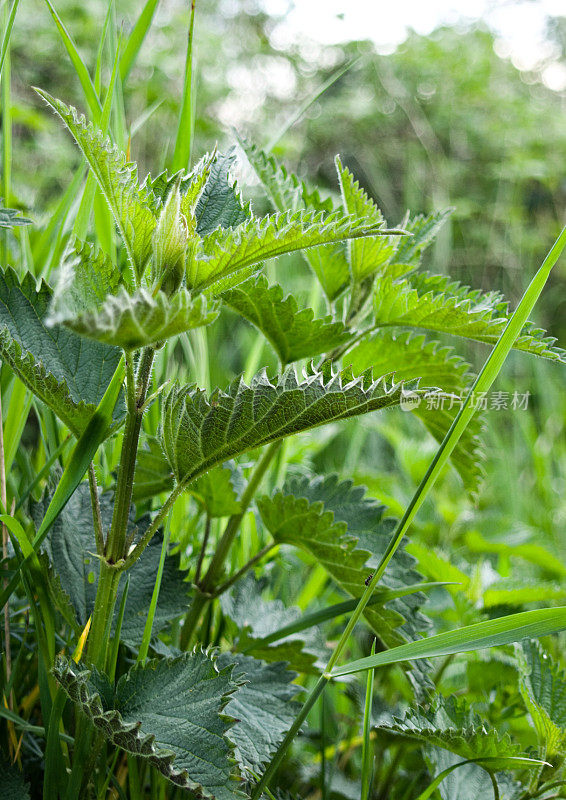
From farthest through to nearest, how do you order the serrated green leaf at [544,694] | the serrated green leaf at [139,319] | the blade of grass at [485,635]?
the serrated green leaf at [544,694] → the blade of grass at [485,635] → the serrated green leaf at [139,319]

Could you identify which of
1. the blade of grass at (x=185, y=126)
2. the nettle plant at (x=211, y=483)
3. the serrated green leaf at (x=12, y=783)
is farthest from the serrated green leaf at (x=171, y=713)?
the blade of grass at (x=185, y=126)

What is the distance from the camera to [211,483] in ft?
1.86

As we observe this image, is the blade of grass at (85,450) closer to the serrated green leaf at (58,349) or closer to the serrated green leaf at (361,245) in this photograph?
the serrated green leaf at (58,349)

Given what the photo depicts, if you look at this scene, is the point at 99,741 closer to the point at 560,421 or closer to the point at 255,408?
the point at 255,408

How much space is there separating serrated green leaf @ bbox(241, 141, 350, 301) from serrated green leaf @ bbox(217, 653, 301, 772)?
323 mm

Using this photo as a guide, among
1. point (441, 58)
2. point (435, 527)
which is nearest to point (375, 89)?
point (441, 58)

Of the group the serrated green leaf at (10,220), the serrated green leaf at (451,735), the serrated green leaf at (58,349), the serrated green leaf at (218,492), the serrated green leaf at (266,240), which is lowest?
the serrated green leaf at (451,735)

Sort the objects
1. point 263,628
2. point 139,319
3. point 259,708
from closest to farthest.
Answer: point 139,319, point 259,708, point 263,628

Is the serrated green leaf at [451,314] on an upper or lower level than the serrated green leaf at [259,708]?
upper

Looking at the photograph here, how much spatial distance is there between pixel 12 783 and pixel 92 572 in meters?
0.15

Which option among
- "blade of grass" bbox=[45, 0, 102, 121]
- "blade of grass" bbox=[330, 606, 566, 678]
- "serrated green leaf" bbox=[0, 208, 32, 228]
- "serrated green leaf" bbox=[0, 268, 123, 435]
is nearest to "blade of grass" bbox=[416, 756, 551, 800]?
"blade of grass" bbox=[330, 606, 566, 678]

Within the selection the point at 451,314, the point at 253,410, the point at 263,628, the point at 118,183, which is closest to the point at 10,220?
the point at 118,183

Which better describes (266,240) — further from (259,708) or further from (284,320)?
(259,708)

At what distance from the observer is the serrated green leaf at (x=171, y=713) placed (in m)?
0.37
